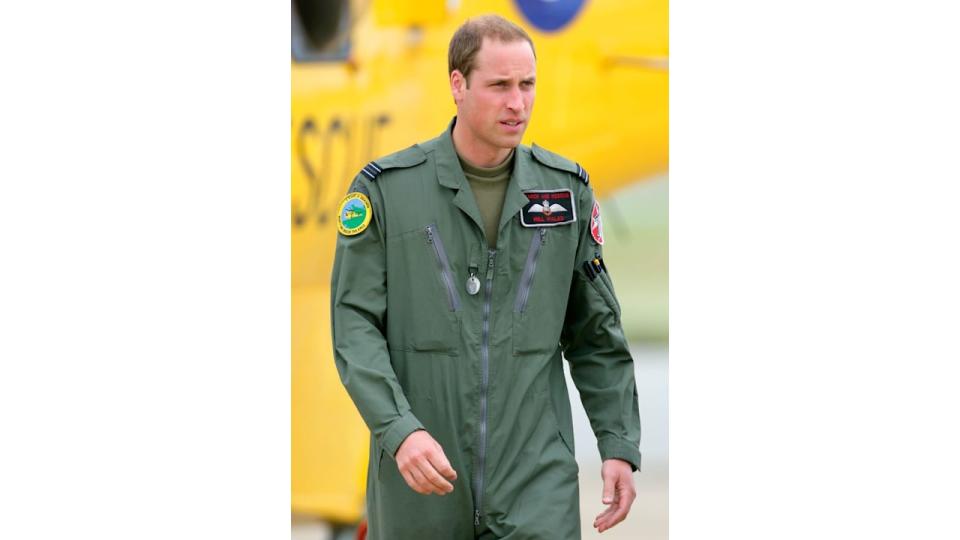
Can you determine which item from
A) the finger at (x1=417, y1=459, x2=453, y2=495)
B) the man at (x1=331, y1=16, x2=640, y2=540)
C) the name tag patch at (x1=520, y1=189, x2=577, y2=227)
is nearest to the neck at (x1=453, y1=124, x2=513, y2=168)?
the man at (x1=331, y1=16, x2=640, y2=540)

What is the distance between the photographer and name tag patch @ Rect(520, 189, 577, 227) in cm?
321

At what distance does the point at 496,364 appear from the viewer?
123 inches

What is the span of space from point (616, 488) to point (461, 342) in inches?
21.9

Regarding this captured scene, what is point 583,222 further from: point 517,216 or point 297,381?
point 297,381

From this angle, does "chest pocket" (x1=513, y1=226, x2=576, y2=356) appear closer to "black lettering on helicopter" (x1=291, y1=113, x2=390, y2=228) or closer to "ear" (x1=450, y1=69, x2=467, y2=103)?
"ear" (x1=450, y1=69, x2=467, y2=103)

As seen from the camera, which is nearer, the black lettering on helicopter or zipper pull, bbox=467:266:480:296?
zipper pull, bbox=467:266:480:296

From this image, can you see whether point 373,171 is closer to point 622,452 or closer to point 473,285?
point 473,285

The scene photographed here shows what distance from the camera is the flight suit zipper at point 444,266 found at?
3.14m

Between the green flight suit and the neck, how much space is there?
3cm

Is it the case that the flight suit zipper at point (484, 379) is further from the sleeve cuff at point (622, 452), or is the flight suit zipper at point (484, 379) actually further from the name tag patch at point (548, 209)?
the sleeve cuff at point (622, 452)

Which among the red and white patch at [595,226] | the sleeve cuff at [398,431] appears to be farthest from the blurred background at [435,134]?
the sleeve cuff at [398,431]

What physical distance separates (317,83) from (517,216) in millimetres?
1905

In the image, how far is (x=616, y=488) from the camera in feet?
10.6

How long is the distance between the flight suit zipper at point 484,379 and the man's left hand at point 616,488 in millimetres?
325
